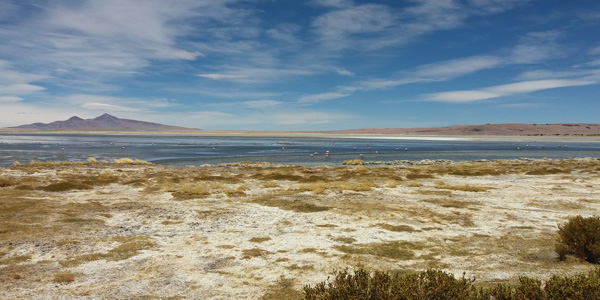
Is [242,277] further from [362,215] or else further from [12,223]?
[12,223]

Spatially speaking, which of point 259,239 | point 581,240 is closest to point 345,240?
point 259,239

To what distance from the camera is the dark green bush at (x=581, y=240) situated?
9852mm

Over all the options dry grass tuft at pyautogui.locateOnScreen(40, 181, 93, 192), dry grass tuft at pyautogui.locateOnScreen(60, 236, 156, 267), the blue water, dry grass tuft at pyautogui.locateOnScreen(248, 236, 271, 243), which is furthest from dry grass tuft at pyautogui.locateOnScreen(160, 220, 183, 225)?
the blue water

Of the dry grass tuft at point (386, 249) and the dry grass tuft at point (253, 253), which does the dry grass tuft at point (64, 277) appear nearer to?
the dry grass tuft at point (253, 253)

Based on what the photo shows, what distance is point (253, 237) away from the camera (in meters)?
12.7

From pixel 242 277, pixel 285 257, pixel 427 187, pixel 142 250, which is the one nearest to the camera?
pixel 242 277

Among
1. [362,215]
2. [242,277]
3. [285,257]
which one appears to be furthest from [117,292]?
[362,215]

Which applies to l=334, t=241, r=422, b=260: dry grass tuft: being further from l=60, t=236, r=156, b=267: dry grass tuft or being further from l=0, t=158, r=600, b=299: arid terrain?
l=60, t=236, r=156, b=267: dry grass tuft

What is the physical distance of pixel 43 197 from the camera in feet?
66.0

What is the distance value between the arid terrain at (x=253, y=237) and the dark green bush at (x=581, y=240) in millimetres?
407

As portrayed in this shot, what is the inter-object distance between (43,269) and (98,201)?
36.7ft

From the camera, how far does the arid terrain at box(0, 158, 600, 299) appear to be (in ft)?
28.5

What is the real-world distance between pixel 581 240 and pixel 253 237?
10316 mm

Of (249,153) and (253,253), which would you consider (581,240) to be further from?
(249,153)
